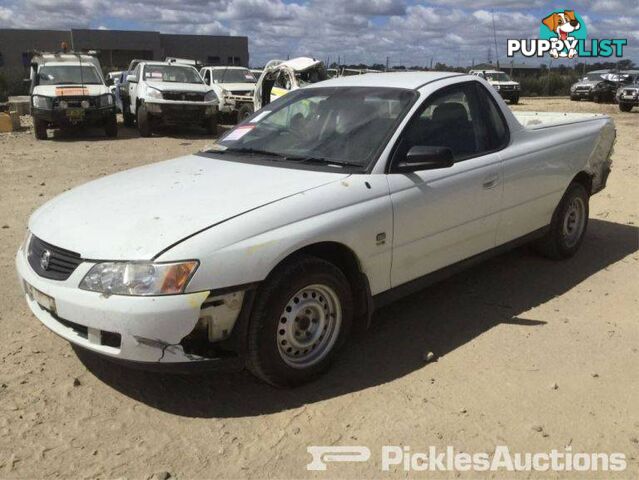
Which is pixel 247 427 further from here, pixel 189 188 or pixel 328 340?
pixel 189 188

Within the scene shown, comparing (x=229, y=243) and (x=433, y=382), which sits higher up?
(x=229, y=243)

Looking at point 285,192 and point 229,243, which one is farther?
point 285,192

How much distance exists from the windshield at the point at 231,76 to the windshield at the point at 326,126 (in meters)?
15.0

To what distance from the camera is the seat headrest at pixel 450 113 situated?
409 cm

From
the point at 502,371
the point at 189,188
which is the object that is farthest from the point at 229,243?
the point at 502,371

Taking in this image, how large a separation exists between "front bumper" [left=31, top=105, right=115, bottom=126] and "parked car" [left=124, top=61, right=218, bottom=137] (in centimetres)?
95

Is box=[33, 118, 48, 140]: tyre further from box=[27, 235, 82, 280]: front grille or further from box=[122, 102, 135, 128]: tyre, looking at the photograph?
box=[27, 235, 82, 280]: front grille

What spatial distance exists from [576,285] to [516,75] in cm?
4067

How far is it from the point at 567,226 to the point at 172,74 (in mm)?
13056

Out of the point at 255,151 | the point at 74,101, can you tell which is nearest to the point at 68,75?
the point at 74,101

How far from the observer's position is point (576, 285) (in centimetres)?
496

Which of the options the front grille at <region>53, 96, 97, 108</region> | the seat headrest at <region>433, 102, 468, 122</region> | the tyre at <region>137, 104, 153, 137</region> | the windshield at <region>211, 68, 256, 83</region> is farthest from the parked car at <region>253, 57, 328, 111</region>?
the seat headrest at <region>433, 102, 468, 122</region>

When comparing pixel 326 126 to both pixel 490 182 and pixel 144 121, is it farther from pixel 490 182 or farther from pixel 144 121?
pixel 144 121

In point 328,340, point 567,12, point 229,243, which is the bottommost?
point 328,340
